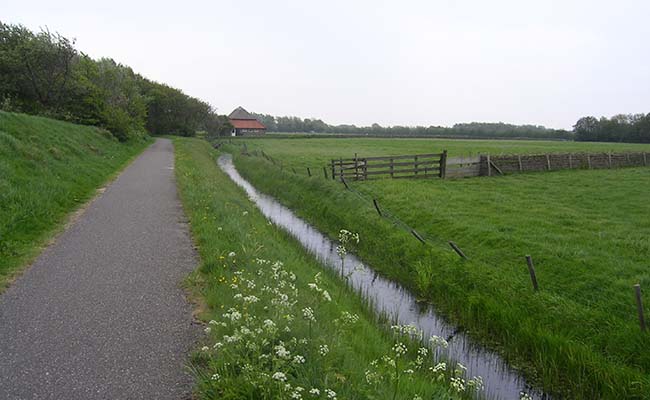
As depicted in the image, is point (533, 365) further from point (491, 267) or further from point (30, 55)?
point (30, 55)

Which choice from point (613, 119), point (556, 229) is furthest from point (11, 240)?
point (613, 119)

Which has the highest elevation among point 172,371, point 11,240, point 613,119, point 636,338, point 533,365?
point 613,119

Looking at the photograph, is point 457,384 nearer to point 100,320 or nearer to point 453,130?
point 100,320

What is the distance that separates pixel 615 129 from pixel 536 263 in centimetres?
9998

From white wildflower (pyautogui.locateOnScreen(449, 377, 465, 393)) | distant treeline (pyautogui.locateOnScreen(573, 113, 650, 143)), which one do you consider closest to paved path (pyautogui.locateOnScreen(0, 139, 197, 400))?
white wildflower (pyautogui.locateOnScreen(449, 377, 465, 393))

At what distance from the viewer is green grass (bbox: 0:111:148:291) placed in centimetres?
835

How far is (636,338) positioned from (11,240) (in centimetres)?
1061

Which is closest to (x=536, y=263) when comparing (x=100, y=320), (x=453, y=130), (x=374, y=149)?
Answer: (x=100, y=320)

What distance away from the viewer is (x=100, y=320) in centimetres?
560

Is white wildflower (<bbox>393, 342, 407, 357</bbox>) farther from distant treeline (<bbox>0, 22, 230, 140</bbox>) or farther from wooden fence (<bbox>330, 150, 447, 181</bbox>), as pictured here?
distant treeline (<bbox>0, 22, 230, 140</bbox>)

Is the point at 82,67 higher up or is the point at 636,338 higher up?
the point at 82,67

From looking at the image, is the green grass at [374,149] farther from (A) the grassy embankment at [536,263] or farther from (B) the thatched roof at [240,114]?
(B) the thatched roof at [240,114]

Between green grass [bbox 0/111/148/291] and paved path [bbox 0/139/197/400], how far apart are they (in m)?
0.50

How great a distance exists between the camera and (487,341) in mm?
8008
